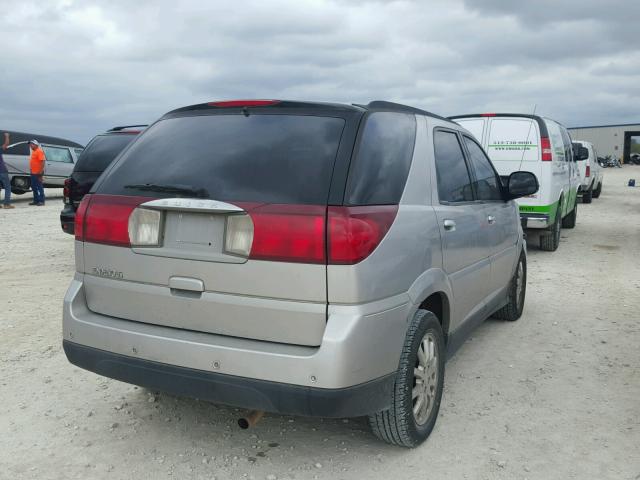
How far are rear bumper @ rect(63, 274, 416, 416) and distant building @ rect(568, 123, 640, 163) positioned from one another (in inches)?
3067

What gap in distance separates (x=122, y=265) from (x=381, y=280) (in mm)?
1251

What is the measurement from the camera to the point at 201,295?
9.04 feet

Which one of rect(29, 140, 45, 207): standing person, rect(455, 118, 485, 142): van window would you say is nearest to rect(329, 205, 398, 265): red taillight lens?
rect(455, 118, 485, 142): van window

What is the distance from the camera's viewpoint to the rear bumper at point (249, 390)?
2574mm

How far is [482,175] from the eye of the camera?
4.54 m

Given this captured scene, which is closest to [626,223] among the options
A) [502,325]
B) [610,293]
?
[610,293]

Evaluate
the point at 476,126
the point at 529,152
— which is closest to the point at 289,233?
the point at 529,152

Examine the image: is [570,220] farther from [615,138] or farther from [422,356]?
[615,138]

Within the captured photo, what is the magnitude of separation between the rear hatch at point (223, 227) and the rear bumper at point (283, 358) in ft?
0.20

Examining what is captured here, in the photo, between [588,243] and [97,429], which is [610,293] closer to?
[588,243]

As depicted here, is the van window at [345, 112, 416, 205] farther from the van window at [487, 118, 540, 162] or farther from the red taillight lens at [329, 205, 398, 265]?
the van window at [487, 118, 540, 162]

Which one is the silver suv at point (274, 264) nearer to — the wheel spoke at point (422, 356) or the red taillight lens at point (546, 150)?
the wheel spoke at point (422, 356)

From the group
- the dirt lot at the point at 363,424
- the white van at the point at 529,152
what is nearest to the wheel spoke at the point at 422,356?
the dirt lot at the point at 363,424

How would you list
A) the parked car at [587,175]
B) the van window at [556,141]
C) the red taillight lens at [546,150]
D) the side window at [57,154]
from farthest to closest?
the side window at [57,154] < the parked car at [587,175] < the van window at [556,141] < the red taillight lens at [546,150]
